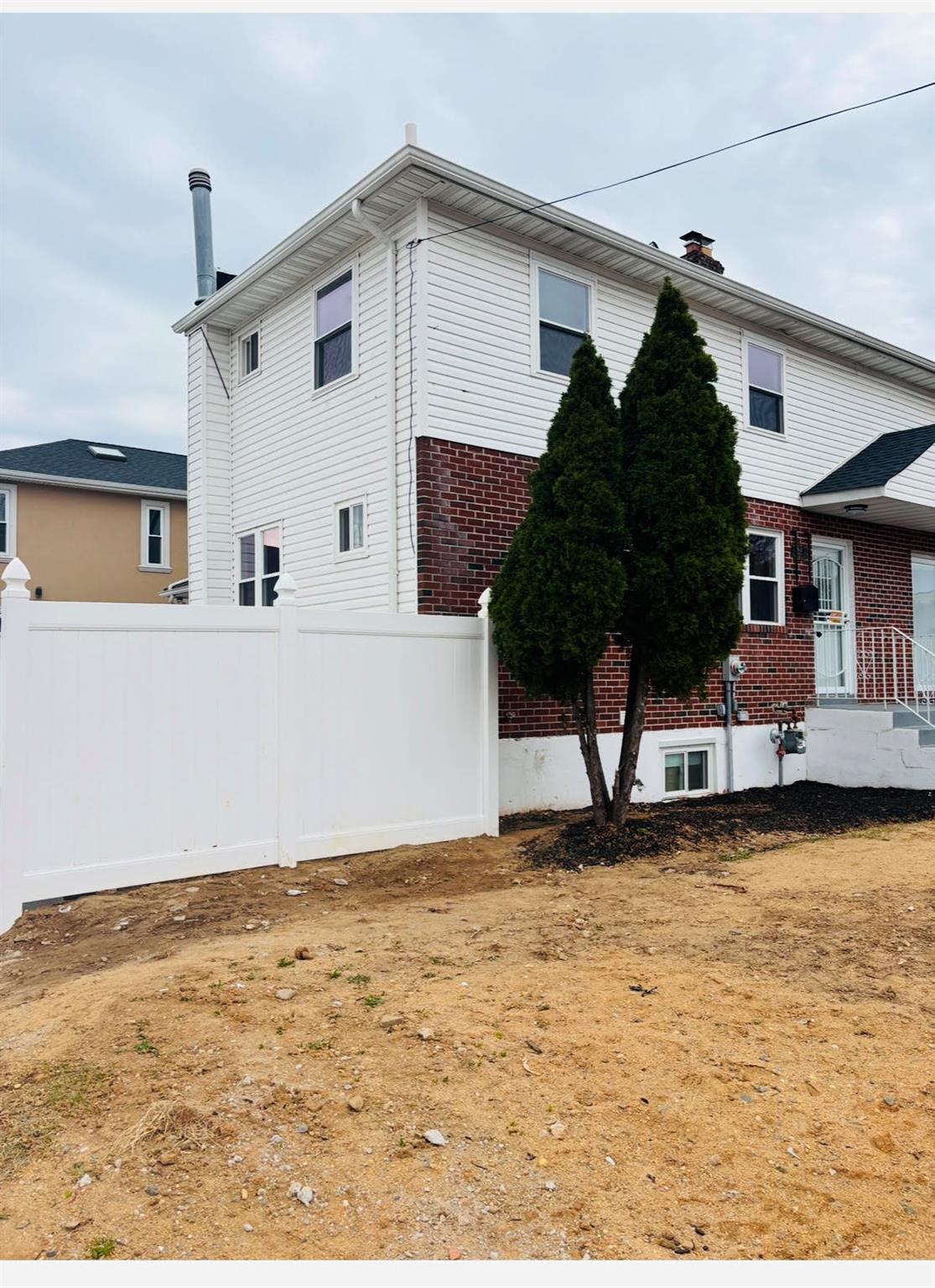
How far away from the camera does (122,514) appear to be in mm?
20516

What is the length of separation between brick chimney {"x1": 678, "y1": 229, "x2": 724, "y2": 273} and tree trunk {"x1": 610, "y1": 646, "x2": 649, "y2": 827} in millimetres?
7230

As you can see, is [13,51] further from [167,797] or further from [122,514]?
[122,514]

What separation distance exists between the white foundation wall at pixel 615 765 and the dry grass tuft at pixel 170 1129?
6071 millimetres

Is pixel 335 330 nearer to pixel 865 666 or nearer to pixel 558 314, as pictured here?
pixel 558 314

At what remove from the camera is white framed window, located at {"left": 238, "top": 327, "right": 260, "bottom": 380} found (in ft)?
39.4

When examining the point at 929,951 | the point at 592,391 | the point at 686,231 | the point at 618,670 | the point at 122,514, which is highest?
the point at 686,231

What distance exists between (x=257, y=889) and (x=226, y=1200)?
364cm

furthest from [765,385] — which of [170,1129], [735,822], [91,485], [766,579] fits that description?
[91,485]

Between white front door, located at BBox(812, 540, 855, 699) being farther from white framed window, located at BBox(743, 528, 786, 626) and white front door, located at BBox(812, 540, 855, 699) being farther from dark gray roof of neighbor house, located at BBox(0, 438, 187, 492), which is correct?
dark gray roof of neighbor house, located at BBox(0, 438, 187, 492)

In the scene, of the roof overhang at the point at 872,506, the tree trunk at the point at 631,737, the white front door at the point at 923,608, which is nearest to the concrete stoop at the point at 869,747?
the white front door at the point at 923,608

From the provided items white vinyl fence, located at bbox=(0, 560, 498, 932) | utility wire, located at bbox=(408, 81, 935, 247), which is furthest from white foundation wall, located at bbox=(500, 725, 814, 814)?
utility wire, located at bbox=(408, 81, 935, 247)

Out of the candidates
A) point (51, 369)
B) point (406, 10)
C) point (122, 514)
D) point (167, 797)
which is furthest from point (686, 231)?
point (51, 369)

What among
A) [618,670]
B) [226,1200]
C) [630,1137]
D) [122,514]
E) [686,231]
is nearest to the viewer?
[226,1200]

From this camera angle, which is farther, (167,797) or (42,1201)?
(167,797)
